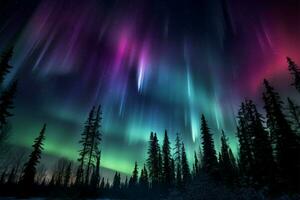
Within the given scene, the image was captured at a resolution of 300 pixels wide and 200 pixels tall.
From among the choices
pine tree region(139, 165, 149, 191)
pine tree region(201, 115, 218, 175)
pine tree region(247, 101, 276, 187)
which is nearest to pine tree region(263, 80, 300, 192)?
pine tree region(247, 101, 276, 187)

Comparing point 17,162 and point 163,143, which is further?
point 17,162

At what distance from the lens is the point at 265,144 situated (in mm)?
28609

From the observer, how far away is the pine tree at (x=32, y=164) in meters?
34.2

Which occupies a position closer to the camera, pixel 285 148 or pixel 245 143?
pixel 285 148

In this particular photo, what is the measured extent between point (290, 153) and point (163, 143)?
3455 cm

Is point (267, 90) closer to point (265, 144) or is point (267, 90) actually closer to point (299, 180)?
point (265, 144)

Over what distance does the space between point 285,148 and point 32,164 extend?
43663 mm

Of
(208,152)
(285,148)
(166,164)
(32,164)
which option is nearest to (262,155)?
(285,148)

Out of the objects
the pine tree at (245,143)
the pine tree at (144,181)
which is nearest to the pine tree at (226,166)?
the pine tree at (245,143)

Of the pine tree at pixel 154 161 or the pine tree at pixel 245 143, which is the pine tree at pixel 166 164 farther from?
the pine tree at pixel 245 143

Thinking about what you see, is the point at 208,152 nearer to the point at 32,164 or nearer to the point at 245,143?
the point at 245,143

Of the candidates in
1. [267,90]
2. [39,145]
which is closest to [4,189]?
[39,145]

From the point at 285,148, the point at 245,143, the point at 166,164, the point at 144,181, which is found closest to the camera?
the point at 285,148

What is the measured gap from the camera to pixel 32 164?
35906mm
